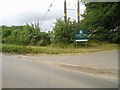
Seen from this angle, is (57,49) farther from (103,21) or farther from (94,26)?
(103,21)

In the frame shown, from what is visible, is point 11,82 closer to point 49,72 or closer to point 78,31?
point 49,72

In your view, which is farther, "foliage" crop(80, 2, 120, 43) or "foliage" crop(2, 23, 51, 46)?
"foliage" crop(2, 23, 51, 46)

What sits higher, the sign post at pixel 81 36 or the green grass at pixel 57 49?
the sign post at pixel 81 36

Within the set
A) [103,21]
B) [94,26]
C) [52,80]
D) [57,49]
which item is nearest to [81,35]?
[94,26]

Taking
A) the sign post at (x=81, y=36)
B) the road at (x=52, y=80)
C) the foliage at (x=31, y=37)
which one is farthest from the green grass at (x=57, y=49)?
the road at (x=52, y=80)

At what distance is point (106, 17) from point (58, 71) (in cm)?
1408

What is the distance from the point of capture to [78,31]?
30969mm

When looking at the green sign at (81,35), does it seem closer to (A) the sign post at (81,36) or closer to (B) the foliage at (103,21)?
(A) the sign post at (81,36)

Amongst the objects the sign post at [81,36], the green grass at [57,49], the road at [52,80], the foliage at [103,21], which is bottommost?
the road at [52,80]

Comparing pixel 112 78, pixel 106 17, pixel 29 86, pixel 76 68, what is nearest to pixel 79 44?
pixel 106 17

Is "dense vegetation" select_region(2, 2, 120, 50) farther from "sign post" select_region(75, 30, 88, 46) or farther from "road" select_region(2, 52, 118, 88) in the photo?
"road" select_region(2, 52, 118, 88)

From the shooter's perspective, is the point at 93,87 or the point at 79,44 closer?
the point at 93,87

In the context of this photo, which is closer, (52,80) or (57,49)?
(52,80)

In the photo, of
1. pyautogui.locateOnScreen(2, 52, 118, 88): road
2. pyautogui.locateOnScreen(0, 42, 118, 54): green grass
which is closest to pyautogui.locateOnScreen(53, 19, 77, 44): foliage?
pyautogui.locateOnScreen(0, 42, 118, 54): green grass
